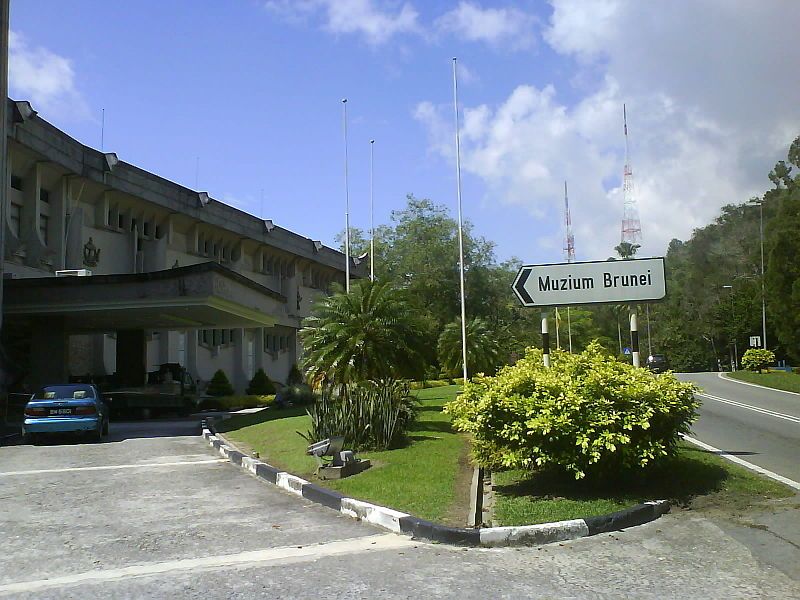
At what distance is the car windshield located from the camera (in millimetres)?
19016

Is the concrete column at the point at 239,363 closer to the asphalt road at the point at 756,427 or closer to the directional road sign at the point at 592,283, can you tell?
the asphalt road at the point at 756,427

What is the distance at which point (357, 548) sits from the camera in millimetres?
7242

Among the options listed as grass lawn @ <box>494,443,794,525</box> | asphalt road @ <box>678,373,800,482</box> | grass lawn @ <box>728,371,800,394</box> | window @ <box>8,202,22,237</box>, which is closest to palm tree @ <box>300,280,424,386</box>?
asphalt road @ <box>678,373,800,482</box>

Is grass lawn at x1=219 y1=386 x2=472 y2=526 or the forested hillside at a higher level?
the forested hillside

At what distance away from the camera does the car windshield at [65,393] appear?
19016 millimetres

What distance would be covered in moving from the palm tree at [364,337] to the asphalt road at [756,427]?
23.0 ft

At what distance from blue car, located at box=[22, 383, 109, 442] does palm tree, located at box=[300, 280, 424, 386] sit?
5313 millimetres

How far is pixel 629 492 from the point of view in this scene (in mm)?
9008

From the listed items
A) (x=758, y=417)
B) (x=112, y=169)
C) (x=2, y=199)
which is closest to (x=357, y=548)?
(x=758, y=417)

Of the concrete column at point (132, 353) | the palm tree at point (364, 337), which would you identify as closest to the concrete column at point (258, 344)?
the concrete column at point (132, 353)

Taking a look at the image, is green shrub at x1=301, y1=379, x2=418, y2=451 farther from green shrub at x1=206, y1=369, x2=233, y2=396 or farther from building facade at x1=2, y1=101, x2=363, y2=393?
green shrub at x1=206, y1=369, x2=233, y2=396

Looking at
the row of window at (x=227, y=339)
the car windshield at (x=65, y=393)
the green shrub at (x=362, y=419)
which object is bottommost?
the green shrub at (x=362, y=419)

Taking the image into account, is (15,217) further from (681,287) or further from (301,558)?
(681,287)

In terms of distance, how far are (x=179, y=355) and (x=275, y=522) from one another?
32.2 metres
